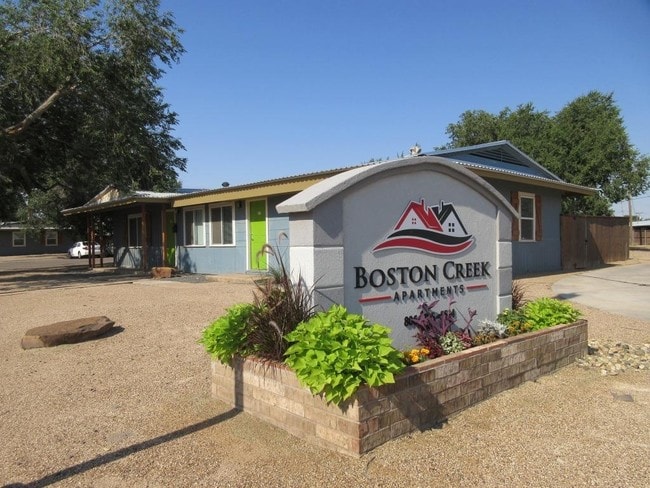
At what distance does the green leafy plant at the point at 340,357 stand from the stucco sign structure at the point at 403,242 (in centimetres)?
53

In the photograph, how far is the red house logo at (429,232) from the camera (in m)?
4.84

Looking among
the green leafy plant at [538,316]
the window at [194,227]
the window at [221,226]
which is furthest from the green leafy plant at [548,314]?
the window at [194,227]

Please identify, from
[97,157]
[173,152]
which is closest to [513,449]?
[97,157]

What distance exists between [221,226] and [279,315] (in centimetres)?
Answer: 1260

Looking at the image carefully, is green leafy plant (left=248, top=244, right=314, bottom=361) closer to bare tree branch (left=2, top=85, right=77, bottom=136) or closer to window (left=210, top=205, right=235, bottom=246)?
window (left=210, top=205, right=235, bottom=246)

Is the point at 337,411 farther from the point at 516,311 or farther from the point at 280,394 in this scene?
the point at 516,311

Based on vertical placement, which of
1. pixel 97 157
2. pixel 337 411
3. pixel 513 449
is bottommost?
pixel 513 449

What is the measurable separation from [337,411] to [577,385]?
2.95 metres

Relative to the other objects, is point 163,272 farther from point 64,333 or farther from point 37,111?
point 64,333

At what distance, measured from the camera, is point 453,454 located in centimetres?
350

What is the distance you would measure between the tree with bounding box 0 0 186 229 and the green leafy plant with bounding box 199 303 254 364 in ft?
42.1

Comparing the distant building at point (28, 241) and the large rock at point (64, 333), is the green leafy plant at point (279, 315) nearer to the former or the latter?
the large rock at point (64, 333)

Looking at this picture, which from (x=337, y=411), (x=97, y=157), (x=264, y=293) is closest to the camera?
(x=337, y=411)

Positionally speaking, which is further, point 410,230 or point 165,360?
point 165,360
